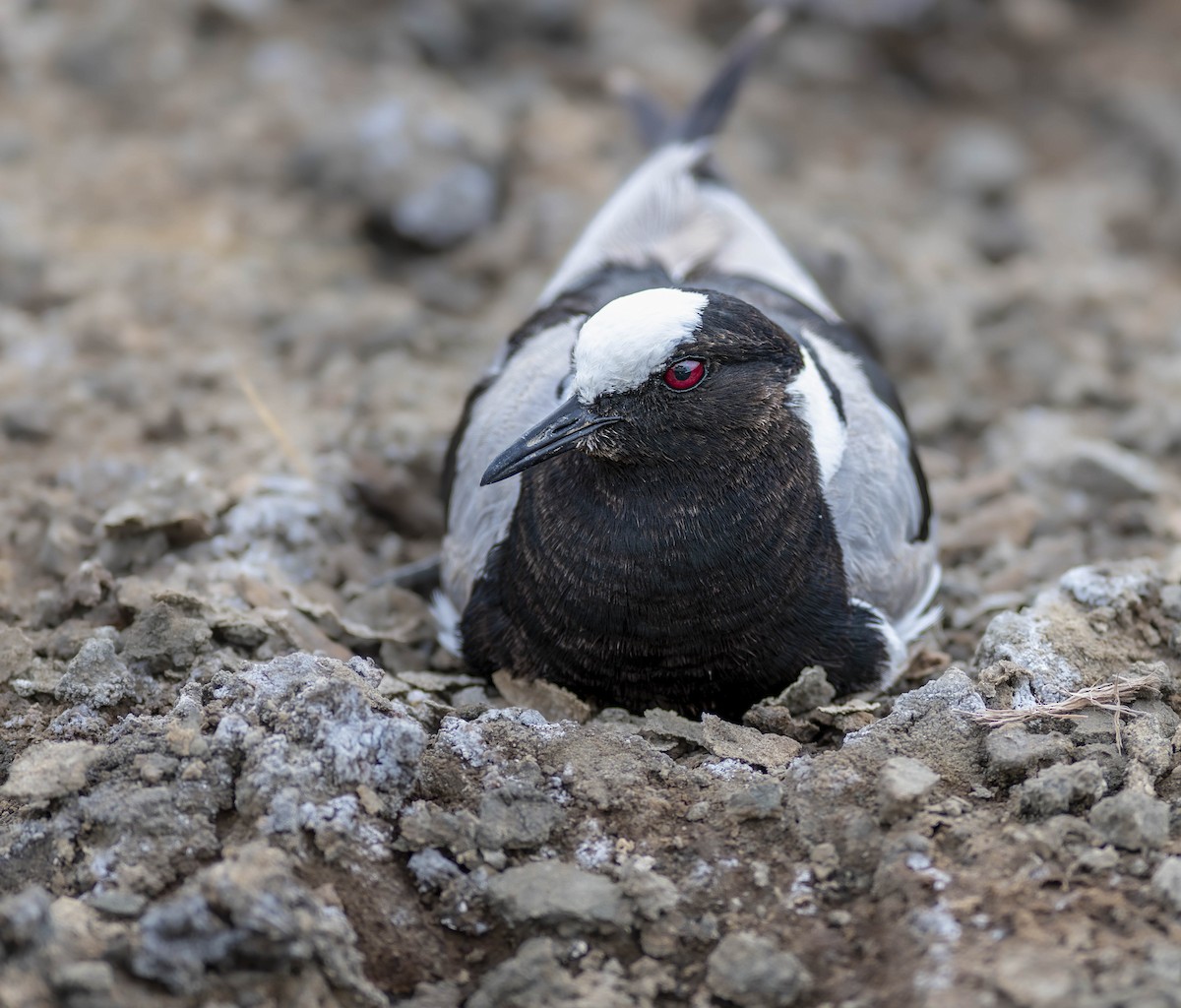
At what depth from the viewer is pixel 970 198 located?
7.96m

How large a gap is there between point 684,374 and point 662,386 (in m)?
0.07

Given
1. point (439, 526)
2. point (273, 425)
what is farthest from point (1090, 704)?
point (273, 425)

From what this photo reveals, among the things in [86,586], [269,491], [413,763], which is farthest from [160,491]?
[413,763]

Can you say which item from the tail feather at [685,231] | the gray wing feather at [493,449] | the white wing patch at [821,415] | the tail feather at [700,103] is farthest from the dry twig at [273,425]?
the tail feather at [700,103]

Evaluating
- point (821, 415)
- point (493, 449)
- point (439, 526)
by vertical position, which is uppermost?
point (821, 415)

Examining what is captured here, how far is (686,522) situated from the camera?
399 cm

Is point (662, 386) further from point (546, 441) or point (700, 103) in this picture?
point (700, 103)

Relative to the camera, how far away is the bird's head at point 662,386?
389 cm

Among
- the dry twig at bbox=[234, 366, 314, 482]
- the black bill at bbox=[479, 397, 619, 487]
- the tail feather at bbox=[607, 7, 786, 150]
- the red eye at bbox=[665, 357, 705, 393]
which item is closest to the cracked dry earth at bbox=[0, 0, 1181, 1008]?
the dry twig at bbox=[234, 366, 314, 482]

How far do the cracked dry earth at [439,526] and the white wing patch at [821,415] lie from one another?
73 centimetres

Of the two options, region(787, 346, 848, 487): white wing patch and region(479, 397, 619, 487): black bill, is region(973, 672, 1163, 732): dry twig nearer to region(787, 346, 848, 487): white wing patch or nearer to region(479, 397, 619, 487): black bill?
region(787, 346, 848, 487): white wing patch

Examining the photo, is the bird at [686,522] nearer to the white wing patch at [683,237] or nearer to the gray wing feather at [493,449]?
the gray wing feather at [493,449]

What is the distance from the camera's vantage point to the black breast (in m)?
3.99

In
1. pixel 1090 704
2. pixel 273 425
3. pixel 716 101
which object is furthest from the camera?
pixel 716 101
